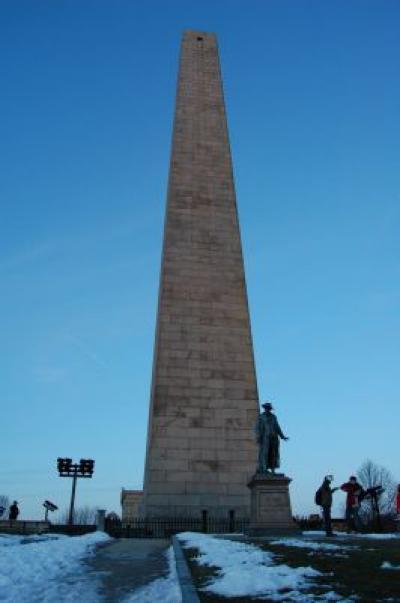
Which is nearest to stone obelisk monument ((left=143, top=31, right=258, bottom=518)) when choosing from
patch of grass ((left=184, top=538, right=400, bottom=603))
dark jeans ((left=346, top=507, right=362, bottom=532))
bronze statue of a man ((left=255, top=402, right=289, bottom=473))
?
bronze statue of a man ((left=255, top=402, right=289, bottom=473))

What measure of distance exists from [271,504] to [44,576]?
10.5 meters

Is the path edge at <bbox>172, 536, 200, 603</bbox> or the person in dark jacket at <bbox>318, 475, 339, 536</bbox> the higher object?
the person in dark jacket at <bbox>318, 475, 339, 536</bbox>

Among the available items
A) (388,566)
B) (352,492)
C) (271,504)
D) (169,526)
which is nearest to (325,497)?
(352,492)

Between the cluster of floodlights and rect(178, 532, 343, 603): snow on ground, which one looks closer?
rect(178, 532, 343, 603): snow on ground

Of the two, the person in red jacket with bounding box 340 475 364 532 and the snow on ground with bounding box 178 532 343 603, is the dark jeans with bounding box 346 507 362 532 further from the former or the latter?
the snow on ground with bounding box 178 532 343 603

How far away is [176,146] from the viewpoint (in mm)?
30547

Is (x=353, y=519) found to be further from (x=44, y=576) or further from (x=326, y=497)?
(x=44, y=576)

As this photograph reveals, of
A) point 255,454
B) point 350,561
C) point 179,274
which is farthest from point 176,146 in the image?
point 350,561

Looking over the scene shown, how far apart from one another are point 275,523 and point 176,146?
19.8 m

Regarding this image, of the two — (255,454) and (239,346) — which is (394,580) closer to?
(255,454)

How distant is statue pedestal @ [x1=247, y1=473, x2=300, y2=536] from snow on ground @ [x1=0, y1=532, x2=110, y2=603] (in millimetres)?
6707

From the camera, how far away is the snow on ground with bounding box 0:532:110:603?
7.02 metres

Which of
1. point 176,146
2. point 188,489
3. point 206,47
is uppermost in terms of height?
point 206,47

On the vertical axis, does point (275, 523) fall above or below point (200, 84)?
below
